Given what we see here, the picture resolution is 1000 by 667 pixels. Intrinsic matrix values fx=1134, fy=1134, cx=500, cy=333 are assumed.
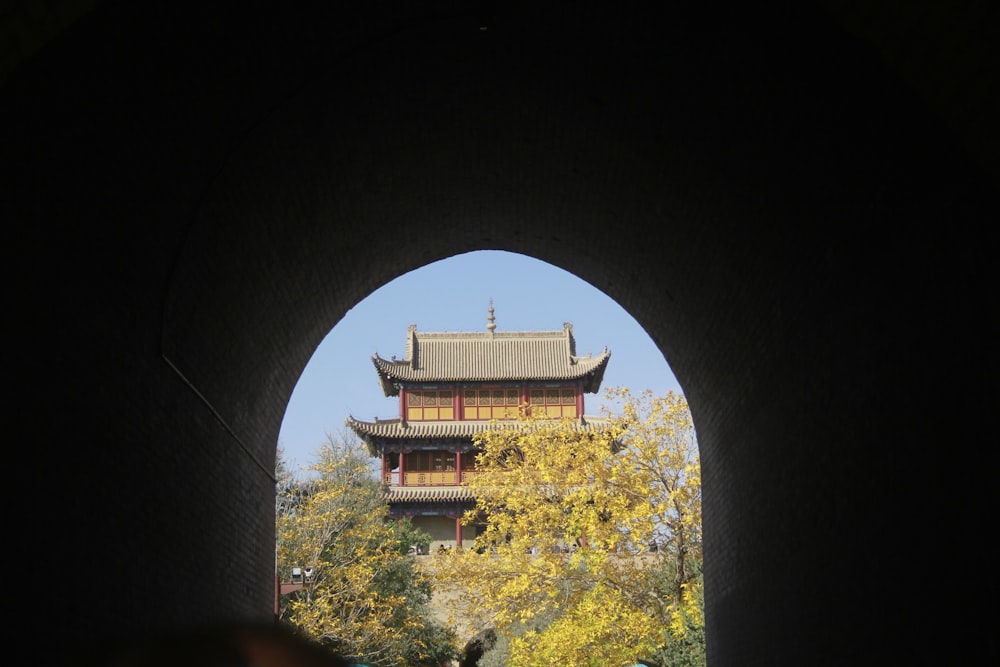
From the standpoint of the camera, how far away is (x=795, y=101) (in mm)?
6488

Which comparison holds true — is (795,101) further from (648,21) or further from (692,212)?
(692,212)

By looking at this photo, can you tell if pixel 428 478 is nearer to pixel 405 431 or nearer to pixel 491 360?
pixel 405 431

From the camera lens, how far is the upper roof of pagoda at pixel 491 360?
4581cm

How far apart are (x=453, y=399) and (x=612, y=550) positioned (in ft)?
82.0

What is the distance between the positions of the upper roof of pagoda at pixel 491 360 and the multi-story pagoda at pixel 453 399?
0.04 metres

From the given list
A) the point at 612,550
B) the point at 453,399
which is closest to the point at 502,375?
the point at 453,399

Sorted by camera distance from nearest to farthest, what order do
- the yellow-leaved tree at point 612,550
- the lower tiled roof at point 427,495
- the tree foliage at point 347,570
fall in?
the yellow-leaved tree at point 612,550 < the tree foliage at point 347,570 < the lower tiled roof at point 427,495

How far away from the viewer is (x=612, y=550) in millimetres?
22172

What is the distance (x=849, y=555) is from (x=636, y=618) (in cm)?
1372

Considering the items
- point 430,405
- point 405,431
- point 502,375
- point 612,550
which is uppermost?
point 502,375

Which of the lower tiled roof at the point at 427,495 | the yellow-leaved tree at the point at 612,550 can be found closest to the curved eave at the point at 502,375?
the lower tiled roof at the point at 427,495

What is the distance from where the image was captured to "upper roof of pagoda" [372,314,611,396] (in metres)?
45.8

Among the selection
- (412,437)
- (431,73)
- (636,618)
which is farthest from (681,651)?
(412,437)

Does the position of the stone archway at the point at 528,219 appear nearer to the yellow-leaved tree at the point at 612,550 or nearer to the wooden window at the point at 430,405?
the yellow-leaved tree at the point at 612,550
